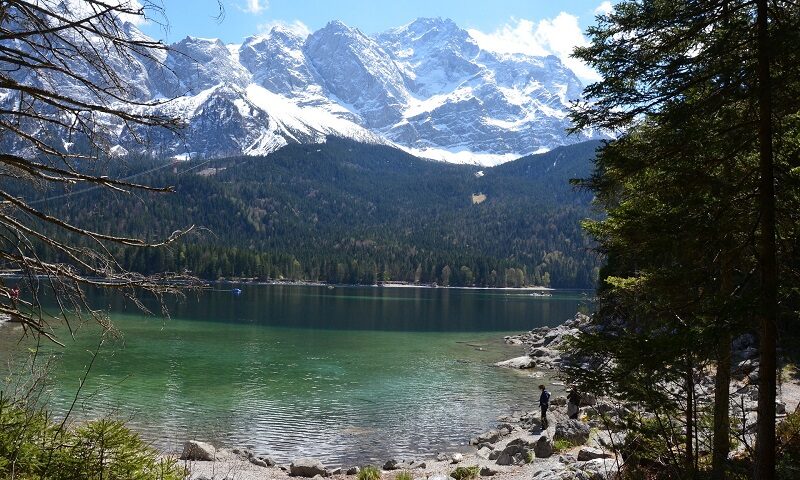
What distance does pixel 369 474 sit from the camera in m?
16.7

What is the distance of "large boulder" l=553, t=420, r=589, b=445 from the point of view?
1823cm

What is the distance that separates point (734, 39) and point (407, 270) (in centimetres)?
17311

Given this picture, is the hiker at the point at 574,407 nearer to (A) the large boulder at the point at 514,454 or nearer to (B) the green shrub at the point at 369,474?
(A) the large boulder at the point at 514,454

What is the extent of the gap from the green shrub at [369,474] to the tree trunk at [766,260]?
11.6 m

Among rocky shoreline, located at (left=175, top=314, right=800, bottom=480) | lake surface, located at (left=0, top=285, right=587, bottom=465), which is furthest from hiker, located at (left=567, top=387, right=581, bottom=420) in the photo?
lake surface, located at (left=0, top=285, right=587, bottom=465)

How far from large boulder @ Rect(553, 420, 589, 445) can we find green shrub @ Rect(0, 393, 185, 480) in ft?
48.7

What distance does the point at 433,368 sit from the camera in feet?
127

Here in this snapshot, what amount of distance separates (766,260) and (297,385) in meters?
27.7

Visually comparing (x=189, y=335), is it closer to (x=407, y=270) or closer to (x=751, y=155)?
(x=751, y=155)

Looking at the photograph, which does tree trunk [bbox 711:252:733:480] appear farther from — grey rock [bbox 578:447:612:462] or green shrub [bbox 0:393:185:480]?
green shrub [bbox 0:393:185:480]

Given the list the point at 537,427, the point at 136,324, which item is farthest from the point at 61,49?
the point at 136,324

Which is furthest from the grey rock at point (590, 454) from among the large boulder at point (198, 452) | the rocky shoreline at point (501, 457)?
the large boulder at point (198, 452)

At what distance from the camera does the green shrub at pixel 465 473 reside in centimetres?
1596

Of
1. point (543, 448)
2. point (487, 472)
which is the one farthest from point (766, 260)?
point (543, 448)
